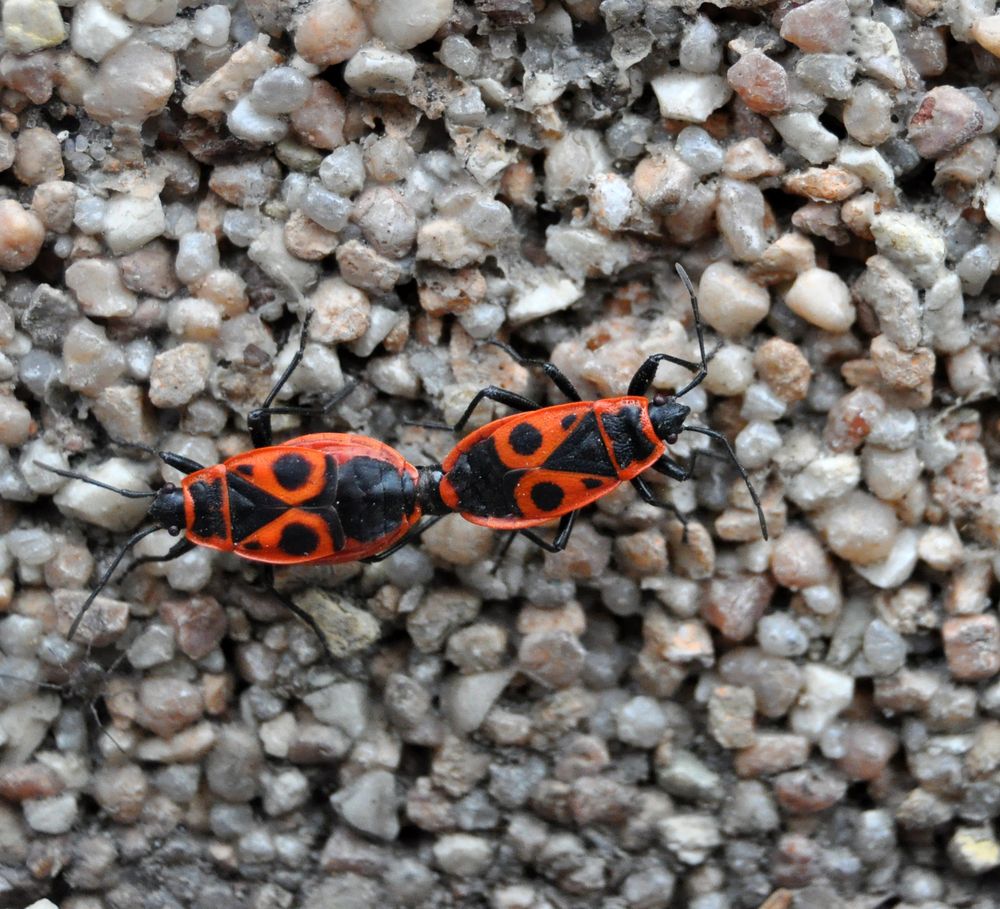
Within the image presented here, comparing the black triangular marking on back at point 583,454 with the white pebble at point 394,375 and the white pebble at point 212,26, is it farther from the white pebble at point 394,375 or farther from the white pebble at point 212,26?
the white pebble at point 212,26

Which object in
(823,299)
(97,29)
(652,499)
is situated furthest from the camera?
(652,499)

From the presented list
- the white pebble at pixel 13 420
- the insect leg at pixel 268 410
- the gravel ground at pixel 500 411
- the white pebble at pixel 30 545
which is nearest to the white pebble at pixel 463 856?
the gravel ground at pixel 500 411

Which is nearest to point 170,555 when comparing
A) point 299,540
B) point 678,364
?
point 299,540

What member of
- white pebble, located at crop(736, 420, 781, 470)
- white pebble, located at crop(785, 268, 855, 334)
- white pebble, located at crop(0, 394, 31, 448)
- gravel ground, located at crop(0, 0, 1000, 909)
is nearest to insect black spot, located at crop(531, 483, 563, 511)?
gravel ground, located at crop(0, 0, 1000, 909)

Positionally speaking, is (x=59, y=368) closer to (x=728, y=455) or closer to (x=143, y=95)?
(x=143, y=95)

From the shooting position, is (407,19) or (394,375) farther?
(394,375)

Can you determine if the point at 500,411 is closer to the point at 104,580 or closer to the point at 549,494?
the point at 549,494

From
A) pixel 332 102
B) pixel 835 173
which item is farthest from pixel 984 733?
pixel 332 102
